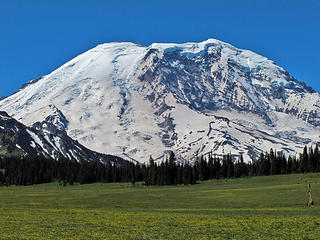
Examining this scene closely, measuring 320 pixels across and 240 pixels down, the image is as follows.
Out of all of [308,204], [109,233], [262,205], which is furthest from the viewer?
[262,205]

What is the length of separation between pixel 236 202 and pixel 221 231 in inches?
1842

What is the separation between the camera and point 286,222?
48.5 meters

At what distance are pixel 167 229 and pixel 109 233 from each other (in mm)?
5849

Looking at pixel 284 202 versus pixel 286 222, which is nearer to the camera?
pixel 286 222

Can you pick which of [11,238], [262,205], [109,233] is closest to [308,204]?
[262,205]

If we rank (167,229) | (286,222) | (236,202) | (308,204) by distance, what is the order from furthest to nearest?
(236,202)
(308,204)
(286,222)
(167,229)

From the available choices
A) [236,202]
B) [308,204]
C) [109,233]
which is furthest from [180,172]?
[109,233]

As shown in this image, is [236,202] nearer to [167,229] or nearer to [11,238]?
[167,229]

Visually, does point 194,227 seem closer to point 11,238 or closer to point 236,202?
point 11,238

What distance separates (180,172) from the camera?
652ft

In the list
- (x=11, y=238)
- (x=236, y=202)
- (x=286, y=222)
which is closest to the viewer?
(x=11, y=238)

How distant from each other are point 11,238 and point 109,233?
8404mm

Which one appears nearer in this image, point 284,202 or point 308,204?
Result: point 308,204

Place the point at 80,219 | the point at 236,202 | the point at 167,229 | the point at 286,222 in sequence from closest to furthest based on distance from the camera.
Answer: the point at 167,229 → the point at 286,222 → the point at 80,219 → the point at 236,202
